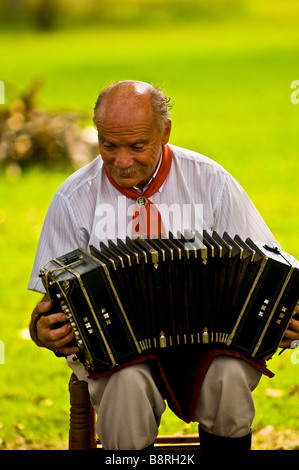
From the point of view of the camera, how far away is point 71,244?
3.79 metres

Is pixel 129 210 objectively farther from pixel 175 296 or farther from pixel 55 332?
pixel 55 332

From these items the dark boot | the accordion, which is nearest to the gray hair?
the accordion

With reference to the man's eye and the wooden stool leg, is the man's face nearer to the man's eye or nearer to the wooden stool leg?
the man's eye

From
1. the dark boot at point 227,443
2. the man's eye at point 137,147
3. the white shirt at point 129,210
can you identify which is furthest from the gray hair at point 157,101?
the dark boot at point 227,443

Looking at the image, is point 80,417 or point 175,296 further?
point 80,417

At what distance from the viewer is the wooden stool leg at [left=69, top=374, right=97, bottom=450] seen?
379 centimetres

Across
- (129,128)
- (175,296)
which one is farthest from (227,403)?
(129,128)

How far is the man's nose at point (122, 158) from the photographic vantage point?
11.9ft

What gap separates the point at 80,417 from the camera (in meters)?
3.79

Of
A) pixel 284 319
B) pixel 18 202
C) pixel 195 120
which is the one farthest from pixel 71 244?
pixel 195 120

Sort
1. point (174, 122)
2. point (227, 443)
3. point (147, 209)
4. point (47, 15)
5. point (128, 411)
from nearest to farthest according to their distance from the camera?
point (128, 411) < point (227, 443) < point (147, 209) < point (174, 122) < point (47, 15)

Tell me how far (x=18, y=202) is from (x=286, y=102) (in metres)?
5.24

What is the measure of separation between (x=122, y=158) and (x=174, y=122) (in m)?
7.68

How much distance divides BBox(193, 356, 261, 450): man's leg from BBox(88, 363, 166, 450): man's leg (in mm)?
237
